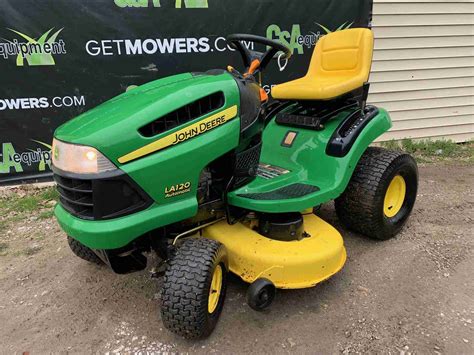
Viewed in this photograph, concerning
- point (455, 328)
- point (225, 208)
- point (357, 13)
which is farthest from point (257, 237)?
point (357, 13)

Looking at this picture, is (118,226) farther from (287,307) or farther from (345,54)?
(345,54)

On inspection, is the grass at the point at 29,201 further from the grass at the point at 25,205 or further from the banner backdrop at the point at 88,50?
the banner backdrop at the point at 88,50

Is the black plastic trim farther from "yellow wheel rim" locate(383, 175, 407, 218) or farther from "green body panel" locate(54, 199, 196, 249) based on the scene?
"yellow wheel rim" locate(383, 175, 407, 218)

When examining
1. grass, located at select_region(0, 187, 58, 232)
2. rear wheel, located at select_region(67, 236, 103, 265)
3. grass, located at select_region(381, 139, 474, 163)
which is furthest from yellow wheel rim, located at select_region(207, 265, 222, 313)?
grass, located at select_region(381, 139, 474, 163)

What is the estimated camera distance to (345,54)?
3131 millimetres

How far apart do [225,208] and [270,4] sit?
3027 mm

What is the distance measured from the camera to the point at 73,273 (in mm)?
2771

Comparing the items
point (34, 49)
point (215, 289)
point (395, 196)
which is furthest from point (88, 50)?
point (395, 196)

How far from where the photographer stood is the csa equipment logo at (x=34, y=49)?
399 cm

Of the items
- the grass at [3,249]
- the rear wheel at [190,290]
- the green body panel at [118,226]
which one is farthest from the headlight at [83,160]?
the grass at [3,249]

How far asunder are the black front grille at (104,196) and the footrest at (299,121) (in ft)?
4.90

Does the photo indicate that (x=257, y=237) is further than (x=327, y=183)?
No

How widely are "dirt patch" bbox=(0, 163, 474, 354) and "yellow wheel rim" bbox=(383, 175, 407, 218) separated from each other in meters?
0.21

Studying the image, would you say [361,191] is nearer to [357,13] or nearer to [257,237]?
[257,237]
